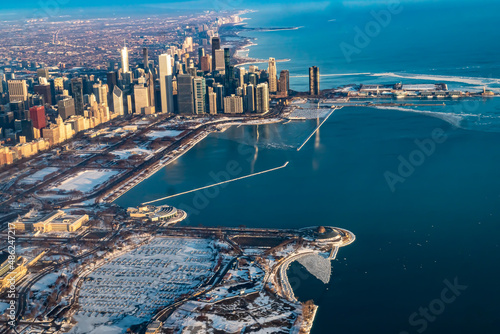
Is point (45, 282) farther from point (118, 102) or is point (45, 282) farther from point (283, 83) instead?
point (283, 83)

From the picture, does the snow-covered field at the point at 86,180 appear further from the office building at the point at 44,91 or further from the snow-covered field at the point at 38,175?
the office building at the point at 44,91

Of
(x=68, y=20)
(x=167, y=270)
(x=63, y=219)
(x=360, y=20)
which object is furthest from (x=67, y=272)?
(x=360, y=20)

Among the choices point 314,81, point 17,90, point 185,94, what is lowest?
point 185,94

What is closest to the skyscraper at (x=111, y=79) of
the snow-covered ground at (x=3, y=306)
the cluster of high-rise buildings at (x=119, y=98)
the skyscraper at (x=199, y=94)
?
the cluster of high-rise buildings at (x=119, y=98)

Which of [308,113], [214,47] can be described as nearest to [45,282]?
[308,113]

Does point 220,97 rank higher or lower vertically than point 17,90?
lower

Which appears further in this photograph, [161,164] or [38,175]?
[161,164]

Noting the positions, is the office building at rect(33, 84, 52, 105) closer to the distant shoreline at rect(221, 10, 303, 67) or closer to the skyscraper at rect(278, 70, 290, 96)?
the skyscraper at rect(278, 70, 290, 96)
